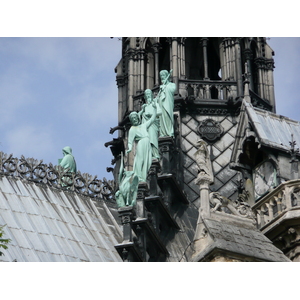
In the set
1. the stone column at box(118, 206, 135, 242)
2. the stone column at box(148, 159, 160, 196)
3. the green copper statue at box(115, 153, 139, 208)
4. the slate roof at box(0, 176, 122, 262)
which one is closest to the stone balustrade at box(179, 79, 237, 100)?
the slate roof at box(0, 176, 122, 262)

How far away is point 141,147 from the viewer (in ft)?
137

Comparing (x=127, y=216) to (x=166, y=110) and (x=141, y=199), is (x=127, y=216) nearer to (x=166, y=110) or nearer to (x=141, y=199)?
(x=141, y=199)

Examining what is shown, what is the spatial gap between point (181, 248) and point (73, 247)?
3.52 meters

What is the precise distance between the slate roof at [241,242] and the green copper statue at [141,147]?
10109 millimetres

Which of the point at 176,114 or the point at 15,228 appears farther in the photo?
the point at 176,114

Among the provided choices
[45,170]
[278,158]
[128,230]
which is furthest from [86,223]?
[278,158]

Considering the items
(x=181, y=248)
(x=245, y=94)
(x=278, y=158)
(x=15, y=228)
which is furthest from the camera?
(x=245, y=94)

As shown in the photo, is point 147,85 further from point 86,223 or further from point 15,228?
point 15,228

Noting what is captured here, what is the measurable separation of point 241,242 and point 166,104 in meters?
16.3

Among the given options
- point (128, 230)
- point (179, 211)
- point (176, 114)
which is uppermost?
point (176, 114)

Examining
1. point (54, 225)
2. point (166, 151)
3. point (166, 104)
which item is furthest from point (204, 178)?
point (166, 104)

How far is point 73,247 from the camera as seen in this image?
4116cm

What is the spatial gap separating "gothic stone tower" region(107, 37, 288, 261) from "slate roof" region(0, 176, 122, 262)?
1.87 meters

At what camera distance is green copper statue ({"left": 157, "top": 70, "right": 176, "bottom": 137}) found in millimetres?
45656
